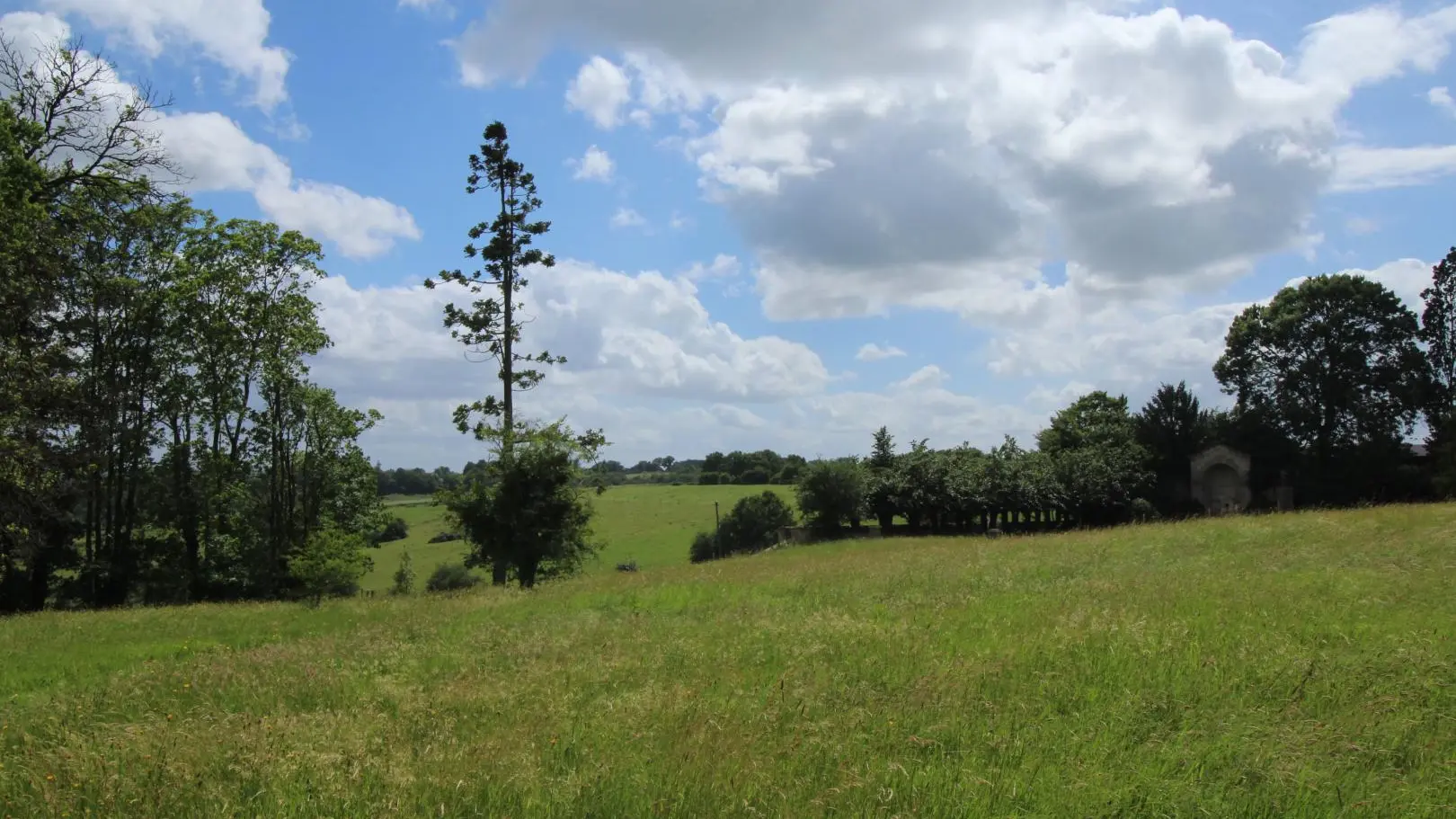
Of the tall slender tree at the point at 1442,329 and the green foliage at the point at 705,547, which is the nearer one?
the tall slender tree at the point at 1442,329

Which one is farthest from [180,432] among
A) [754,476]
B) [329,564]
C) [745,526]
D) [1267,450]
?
[754,476]

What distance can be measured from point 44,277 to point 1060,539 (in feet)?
82.9

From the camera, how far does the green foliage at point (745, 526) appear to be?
220ft

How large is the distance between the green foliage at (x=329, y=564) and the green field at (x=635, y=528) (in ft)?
85.7

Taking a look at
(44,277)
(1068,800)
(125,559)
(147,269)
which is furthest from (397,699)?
(125,559)

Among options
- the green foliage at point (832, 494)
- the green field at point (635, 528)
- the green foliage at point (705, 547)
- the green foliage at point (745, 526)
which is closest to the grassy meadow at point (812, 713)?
the green foliage at point (832, 494)

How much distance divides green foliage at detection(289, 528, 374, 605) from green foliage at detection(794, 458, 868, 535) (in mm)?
25681

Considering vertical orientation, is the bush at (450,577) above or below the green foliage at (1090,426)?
below

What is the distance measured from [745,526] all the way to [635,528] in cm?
1291

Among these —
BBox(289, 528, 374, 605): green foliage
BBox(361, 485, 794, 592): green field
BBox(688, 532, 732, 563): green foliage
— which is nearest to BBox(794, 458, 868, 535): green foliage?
BBox(361, 485, 794, 592): green field

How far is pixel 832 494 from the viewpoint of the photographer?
149 feet

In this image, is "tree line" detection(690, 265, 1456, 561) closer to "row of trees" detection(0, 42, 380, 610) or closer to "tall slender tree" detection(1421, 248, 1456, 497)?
"tall slender tree" detection(1421, 248, 1456, 497)

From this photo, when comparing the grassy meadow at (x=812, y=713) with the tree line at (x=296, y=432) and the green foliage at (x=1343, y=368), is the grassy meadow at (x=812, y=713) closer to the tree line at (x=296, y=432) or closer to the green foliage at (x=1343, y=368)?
the tree line at (x=296, y=432)

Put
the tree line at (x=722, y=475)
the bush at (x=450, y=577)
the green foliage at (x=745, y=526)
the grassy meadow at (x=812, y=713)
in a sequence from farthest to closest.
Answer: the tree line at (x=722, y=475), the green foliage at (x=745, y=526), the bush at (x=450, y=577), the grassy meadow at (x=812, y=713)
